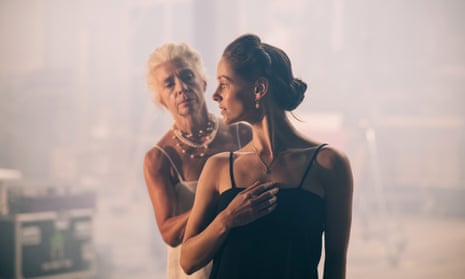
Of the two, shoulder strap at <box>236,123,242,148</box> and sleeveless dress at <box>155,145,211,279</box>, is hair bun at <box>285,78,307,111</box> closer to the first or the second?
shoulder strap at <box>236,123,242,148</box>

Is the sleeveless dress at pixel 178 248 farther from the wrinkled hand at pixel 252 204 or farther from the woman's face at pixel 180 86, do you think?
the wrinkled hand at pixel 252 204

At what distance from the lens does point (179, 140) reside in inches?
121

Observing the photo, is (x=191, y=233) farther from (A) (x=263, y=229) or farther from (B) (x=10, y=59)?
(B) (x=10, y=59)

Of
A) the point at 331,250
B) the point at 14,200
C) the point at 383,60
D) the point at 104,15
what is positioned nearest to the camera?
the point at 331,250

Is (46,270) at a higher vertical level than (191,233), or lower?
lower

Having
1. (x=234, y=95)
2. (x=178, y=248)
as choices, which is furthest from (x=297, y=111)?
(x=234, y=95)

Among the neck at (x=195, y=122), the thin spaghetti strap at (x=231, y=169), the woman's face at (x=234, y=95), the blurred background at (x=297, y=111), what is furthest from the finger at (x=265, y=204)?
the blurred background at (x=297, y=111)

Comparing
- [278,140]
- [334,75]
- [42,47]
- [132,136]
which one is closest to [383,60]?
[334,75]

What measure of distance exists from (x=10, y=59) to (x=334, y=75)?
15.2 feet

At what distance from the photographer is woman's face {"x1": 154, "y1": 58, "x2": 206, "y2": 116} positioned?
3.05 meters

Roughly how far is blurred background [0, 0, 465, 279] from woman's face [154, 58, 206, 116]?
443 cm

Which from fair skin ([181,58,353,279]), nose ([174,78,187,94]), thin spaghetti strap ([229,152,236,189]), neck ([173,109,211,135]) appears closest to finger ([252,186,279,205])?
fair skin ([181,58,353,279])

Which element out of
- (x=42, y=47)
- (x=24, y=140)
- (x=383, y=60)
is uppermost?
(x=42, y=47)

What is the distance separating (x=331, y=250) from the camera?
100 inches
